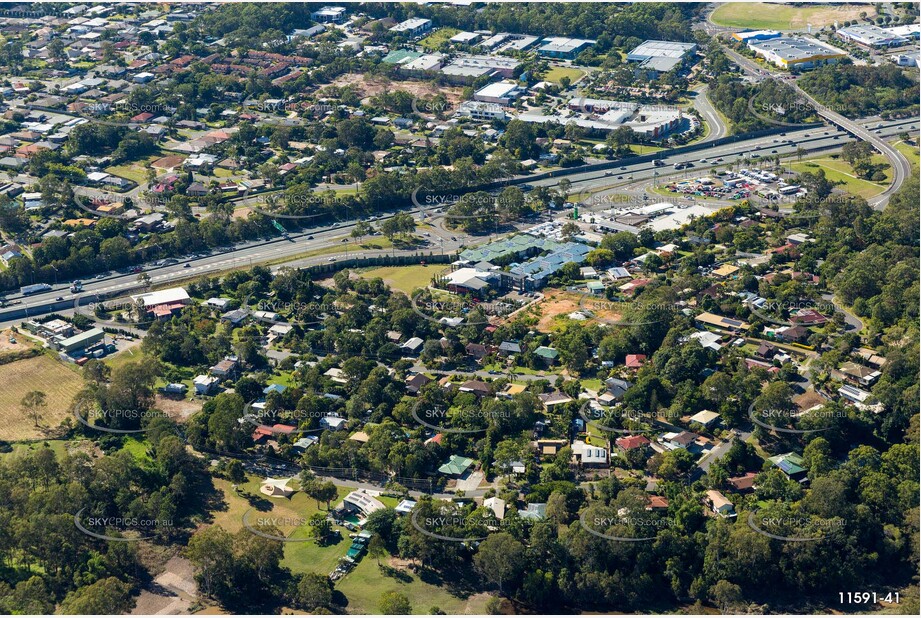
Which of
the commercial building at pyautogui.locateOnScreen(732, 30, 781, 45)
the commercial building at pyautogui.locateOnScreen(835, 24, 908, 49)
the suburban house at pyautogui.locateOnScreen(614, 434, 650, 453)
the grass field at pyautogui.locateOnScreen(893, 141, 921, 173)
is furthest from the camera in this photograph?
the commercial building at pyautogui.locateOnScreen(732, 30, 781, 45)

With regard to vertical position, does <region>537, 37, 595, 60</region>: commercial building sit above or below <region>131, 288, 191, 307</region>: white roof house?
above

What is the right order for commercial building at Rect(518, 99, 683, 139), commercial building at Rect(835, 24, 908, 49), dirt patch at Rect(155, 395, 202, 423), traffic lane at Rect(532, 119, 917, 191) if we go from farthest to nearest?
1. commercial building at Rect(835, 24, 908, 49)
2. commercial building at Rect(518, 99, 683, 139)
3. traffic lane at Rect(532, 119, 917, 191)
4. dirt patch at Rect(155, 395, 202, 423)

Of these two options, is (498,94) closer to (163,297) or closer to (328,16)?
(328,16)

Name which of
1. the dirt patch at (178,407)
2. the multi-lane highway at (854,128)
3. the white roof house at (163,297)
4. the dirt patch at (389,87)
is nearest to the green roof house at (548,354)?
the dirt patch at (178,407)

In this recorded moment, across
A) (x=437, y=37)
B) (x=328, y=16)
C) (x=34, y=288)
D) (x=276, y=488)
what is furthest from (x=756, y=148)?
(x=34, y=288)

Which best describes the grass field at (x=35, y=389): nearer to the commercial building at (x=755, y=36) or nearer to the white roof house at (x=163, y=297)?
the white roof house at (x=163, y=297)

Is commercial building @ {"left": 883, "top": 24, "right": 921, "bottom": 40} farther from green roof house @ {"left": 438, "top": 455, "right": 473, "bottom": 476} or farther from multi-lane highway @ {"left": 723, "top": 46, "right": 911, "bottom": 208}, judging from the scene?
green roof house @ {"left": 438, "top": 455, "right": 473, "bottom": 476}

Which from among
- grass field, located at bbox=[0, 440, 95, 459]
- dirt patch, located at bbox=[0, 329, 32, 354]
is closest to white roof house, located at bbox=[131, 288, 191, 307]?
dirt patch, located at bbox=[0, 329, 32, 354]
